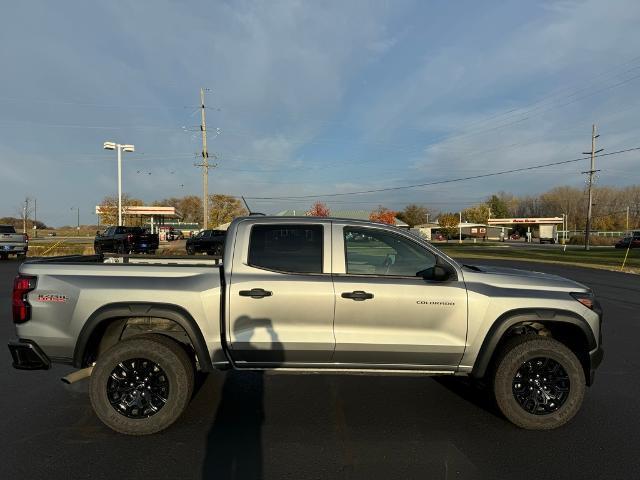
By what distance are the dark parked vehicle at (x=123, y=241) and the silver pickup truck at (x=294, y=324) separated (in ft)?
75.0

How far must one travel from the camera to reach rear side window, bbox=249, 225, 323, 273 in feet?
13.4

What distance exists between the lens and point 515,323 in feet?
13.1

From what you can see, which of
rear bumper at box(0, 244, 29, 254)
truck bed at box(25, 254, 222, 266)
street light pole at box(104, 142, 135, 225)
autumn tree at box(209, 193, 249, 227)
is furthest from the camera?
autumn tree at box(209, 193, 249, 227)

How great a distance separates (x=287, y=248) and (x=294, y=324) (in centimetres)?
70

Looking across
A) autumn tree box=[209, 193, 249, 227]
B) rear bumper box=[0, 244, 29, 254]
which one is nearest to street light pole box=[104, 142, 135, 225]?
rear bumper box=[0, 244, 29, 254]

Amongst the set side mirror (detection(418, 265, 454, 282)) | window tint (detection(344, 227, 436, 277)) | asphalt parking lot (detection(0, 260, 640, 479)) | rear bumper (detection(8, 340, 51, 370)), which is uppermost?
window tint (detection(344, 227, 436, 277))

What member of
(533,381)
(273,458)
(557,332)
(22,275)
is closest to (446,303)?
(533,381)

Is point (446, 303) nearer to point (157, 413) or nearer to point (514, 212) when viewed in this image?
point (157, 413)

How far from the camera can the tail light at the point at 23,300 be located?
12.8ft

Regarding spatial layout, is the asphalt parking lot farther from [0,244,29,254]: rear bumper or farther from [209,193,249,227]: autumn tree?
[209,193,249,227]: autumn tree

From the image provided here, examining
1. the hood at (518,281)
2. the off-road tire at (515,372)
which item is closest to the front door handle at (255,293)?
the hood at (518,281)

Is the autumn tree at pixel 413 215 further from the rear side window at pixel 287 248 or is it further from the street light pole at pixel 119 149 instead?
the rear side window at pixel 287 248

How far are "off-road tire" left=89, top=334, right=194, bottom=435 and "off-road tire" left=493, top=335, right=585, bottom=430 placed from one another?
2.78 metres

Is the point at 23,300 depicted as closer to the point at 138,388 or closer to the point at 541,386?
the point at 138,388
